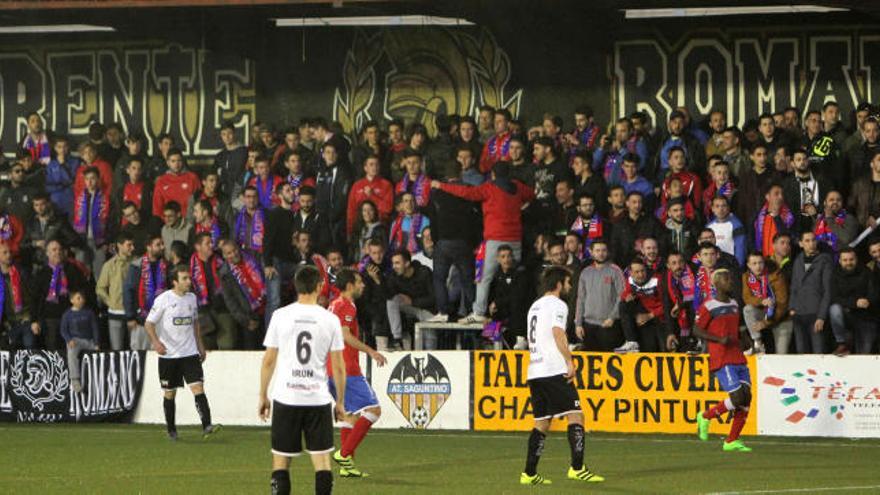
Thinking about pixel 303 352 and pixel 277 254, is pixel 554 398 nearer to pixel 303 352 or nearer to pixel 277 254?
pixel 303 352

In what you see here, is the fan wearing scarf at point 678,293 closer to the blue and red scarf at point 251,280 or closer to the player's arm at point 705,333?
the player's arm at point 705,333

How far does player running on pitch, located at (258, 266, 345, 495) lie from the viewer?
13.3 metres

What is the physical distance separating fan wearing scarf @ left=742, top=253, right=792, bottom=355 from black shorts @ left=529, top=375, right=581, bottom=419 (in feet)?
22.3

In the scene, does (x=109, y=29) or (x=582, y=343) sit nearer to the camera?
(x=582, y=343)

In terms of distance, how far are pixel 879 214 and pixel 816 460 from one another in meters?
5.03

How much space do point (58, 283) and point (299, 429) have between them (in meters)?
14.5

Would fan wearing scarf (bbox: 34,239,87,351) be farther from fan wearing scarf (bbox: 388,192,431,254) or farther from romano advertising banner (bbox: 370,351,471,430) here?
romano advertising banner (bbox: 370,351,471,430)

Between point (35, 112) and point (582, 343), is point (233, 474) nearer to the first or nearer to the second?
point (582, 343)

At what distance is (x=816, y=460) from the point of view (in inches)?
763

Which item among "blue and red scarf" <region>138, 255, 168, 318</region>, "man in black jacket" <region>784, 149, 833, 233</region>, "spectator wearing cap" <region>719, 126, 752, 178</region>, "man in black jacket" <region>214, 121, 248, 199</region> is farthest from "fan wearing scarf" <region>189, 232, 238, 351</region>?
"man in black jacket" <region>784, 149, 833, 233</region>

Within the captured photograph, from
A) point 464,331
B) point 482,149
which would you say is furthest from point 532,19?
point 464,331

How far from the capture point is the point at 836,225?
23.4 m

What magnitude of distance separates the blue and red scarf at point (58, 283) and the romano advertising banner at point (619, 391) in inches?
260

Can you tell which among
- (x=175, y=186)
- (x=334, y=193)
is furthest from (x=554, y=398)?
(x=175, y=186)
